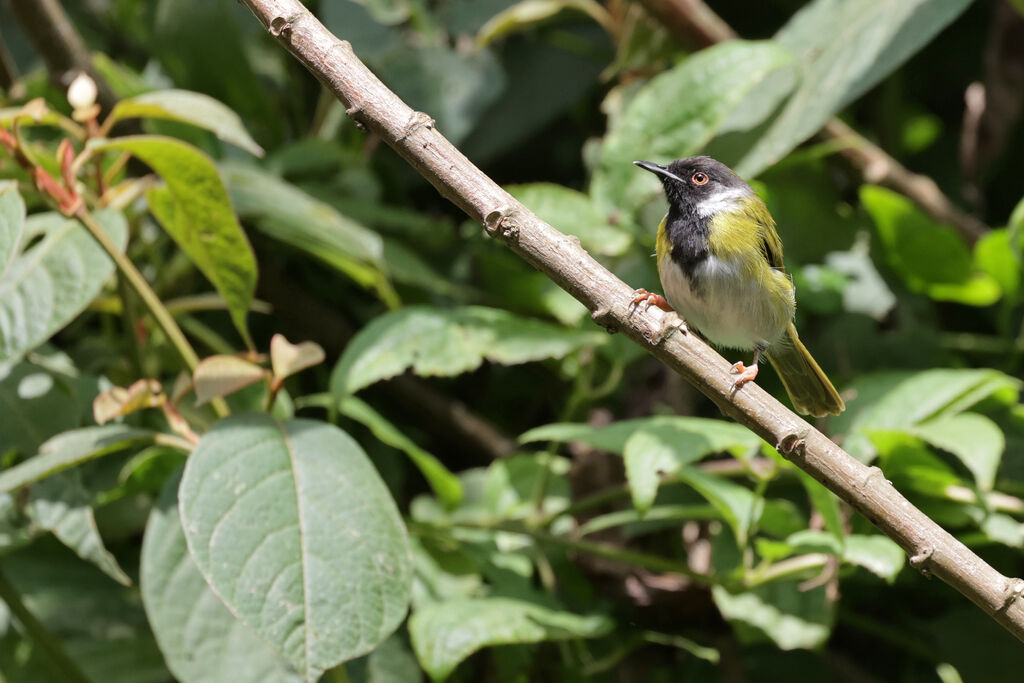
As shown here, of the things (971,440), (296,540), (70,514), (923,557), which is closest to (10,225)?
(70,514)

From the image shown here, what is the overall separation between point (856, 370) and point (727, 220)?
733mm

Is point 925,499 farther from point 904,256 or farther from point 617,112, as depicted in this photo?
point 617,112

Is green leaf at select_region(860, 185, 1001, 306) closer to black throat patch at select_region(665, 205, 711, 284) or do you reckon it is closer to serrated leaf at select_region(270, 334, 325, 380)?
black throat patch at select_region(665, 205, 711, 284)

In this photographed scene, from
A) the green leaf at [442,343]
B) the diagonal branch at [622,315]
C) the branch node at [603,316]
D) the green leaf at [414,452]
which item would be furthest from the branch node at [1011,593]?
the green leaf at [414,452]

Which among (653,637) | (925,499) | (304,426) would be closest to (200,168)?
(304,426)

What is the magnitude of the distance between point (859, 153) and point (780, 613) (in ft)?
4.72

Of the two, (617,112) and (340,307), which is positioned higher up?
(617,112)

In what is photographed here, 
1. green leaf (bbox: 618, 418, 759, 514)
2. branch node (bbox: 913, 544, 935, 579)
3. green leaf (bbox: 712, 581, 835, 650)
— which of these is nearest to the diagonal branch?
branch node (bbox: 913, 544, 935, 579)

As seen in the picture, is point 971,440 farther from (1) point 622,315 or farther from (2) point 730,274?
→ (1) point 622,315

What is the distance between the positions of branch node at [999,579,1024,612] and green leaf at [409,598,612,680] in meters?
1.01

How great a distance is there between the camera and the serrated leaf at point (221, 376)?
1901 mm

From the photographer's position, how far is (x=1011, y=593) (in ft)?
4.13

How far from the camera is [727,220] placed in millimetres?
2359

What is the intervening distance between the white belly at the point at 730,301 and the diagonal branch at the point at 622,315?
952mm
